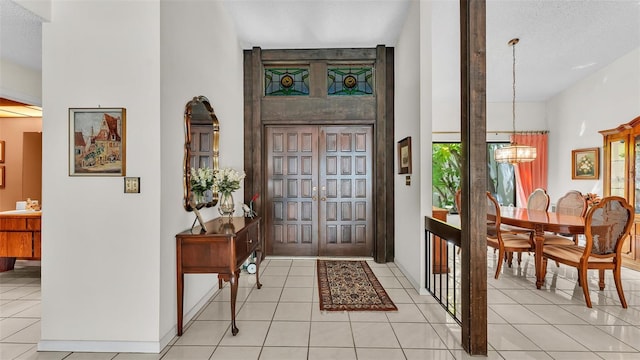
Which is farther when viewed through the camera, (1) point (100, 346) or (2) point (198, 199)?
(2) point (198, 199)

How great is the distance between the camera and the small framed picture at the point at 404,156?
3.76m

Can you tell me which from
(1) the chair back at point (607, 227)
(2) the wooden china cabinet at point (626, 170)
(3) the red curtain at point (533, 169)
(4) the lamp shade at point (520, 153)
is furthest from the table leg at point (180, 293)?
(3) the red curtain at point (533, 169)

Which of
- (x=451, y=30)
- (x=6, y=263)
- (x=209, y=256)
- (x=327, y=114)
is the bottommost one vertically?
(x=6, y=263)

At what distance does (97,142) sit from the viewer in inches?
88.8

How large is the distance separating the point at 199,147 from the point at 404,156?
8.05ft

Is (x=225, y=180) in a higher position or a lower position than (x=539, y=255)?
higher

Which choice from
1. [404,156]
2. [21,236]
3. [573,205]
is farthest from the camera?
[573,205]

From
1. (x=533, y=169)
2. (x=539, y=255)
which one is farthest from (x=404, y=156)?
(x=533, y=169)

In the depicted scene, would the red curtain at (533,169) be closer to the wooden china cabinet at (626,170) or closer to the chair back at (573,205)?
the wooden china cabinet at (626,170)

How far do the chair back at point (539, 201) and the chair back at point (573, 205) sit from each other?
0.17m

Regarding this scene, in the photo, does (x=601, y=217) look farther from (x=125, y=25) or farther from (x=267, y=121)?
(x=125, y=25)

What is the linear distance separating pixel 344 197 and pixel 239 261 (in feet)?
8.40

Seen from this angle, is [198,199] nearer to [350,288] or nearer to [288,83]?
[350,288]

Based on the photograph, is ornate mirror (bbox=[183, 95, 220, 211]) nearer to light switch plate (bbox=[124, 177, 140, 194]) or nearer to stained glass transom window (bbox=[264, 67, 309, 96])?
light switch plate (bbox=[124, 177, 140, 194])
